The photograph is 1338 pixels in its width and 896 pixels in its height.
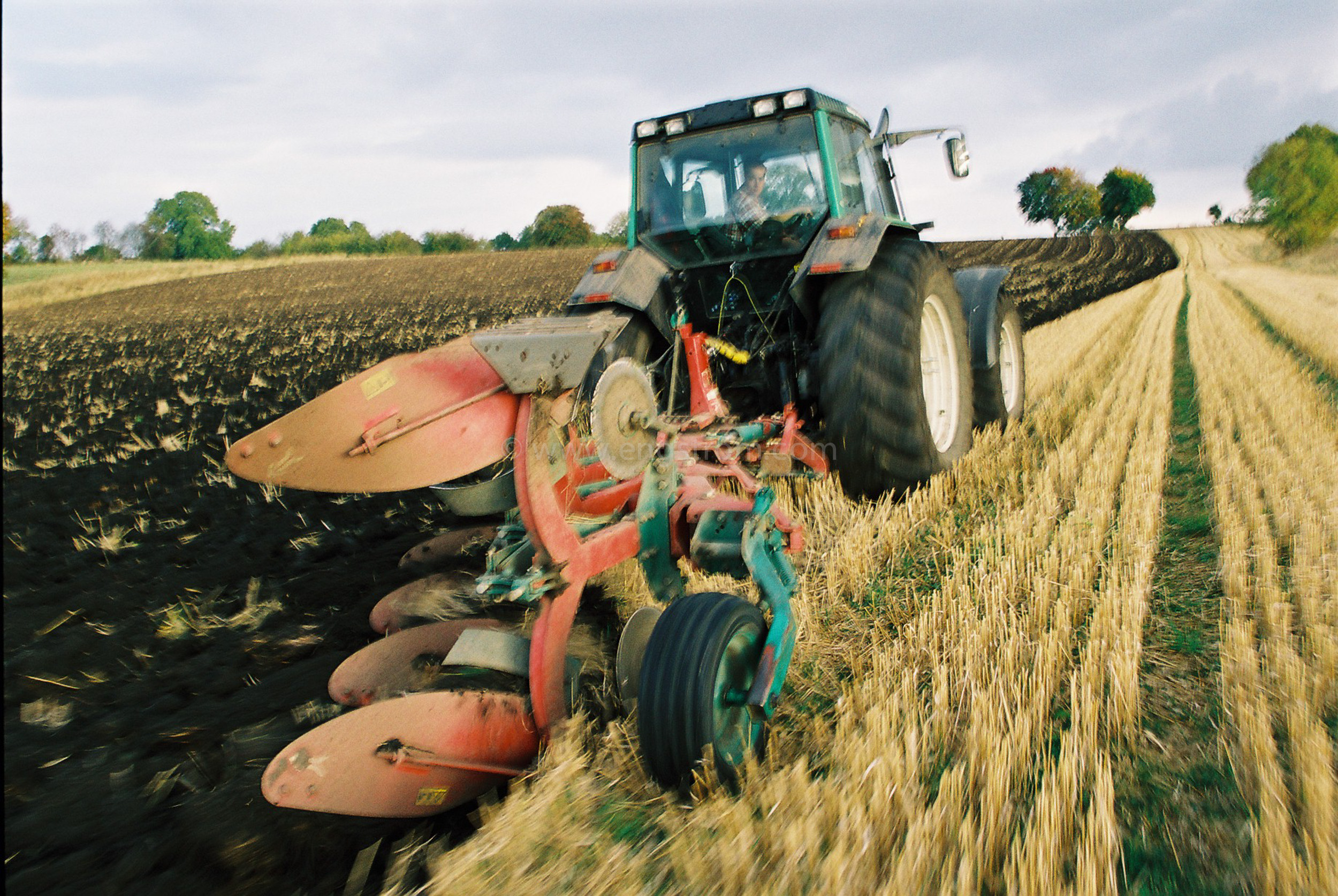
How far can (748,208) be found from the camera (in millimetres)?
4078

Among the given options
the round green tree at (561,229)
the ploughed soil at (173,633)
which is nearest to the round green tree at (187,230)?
the round green tree at (561,229)

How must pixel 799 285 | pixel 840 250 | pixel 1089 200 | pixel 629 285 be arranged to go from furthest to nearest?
pixel 1089 200 < pixel 629 285 < pixel 799 285 < pixel 840 250

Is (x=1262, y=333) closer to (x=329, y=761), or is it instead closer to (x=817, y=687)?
(x=817, y=687)

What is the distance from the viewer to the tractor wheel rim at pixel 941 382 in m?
4.22

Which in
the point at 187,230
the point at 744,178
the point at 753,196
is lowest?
the point at 753,196

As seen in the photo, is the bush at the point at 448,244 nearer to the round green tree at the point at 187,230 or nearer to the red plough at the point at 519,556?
the round green tree at the point at 187,230

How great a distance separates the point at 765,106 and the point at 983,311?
6.57 feet

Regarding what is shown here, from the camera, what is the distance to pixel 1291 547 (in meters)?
3.11

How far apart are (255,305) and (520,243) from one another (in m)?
33.5

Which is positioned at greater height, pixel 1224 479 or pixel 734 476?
pixel 734 476

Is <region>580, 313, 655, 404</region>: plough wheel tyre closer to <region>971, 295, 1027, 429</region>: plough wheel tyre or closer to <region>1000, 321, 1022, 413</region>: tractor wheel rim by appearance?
<region>971, 295, 1027, 429</region>: plough wheel tyre

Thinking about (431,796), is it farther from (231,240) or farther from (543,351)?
(231,240)

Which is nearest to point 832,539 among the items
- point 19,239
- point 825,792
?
point 825,792

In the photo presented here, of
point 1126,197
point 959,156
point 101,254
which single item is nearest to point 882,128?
point 959,156
